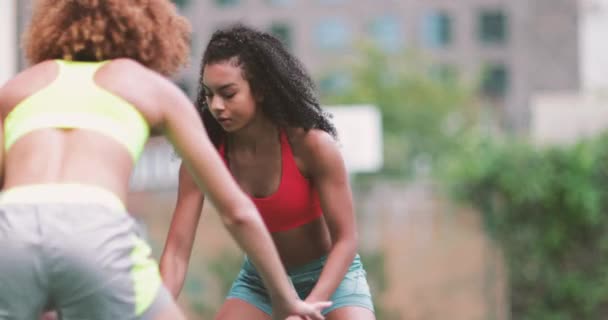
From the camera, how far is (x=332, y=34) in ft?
206

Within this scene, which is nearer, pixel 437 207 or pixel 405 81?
pixel 437 207

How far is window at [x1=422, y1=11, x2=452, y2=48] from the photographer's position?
203 feet

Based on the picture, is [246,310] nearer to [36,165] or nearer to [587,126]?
[36,165]

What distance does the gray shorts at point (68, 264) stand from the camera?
285 cm

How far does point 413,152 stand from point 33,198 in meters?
34.9

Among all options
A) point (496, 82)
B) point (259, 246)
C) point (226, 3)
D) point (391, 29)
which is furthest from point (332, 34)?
point (259, 246)

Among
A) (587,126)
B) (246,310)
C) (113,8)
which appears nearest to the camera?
(113,8)

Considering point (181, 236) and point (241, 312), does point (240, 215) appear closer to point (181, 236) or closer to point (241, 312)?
point (181, 236)

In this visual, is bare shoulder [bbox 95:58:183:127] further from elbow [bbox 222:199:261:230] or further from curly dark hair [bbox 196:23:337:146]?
curly dark hair [bbox 196:23:337:146]

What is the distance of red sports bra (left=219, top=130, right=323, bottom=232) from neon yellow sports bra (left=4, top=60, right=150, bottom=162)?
1309mm

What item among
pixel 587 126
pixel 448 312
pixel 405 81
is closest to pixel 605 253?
pixel 448 312

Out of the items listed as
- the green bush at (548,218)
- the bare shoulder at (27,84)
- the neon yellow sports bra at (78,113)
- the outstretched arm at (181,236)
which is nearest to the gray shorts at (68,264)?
the neon yellow sports bra at (78,113)

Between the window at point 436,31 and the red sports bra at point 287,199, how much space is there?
58.3 m

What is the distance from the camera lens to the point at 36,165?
296 centimetres
